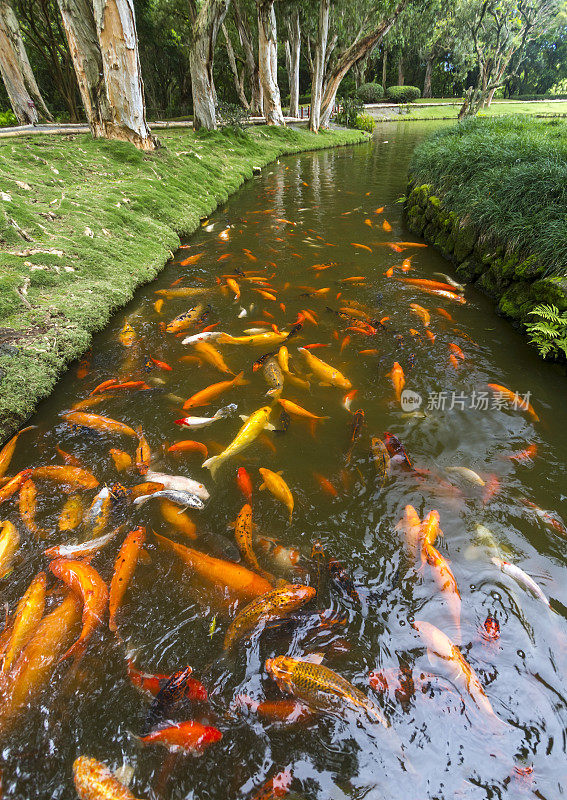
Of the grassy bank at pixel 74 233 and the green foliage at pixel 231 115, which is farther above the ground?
the green foliage at pixel 231 115

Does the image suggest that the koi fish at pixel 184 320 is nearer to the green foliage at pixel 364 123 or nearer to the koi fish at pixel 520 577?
the koi fish at pixel 520 577

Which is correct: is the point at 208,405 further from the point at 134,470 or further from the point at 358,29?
the point at 358,29

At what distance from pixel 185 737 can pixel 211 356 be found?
11.6ft

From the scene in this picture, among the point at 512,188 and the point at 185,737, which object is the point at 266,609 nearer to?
the point at 185,737

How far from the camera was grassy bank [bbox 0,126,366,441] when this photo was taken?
4.36 meters

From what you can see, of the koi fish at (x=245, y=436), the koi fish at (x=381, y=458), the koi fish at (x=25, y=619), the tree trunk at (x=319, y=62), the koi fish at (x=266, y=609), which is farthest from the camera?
the tree trunk at (x=319, y=62)

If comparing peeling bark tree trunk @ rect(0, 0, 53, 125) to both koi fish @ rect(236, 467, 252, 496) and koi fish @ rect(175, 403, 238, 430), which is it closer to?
koi fish @ rect(175, 403, 238, 430)

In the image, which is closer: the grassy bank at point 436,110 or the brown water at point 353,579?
the brown water at point 353,579

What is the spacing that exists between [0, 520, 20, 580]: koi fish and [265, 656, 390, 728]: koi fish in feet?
6.65

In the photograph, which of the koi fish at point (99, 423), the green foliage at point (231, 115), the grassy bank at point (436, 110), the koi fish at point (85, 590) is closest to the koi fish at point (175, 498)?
the koi fish at point (85, 590)

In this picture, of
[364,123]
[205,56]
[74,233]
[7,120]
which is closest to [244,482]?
[74,233]

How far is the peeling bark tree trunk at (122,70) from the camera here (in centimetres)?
899

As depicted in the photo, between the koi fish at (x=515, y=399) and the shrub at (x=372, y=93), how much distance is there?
48498mm

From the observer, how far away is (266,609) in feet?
7.59
